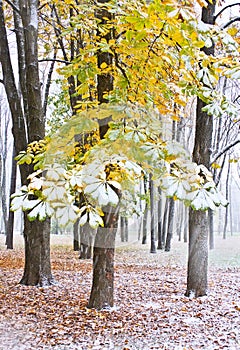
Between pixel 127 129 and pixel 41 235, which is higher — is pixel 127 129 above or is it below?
above

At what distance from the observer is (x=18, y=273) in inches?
324

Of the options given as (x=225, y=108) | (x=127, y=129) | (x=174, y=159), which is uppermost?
(x=225, y=108)

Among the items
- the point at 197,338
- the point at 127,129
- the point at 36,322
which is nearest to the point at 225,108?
the point at 127,129

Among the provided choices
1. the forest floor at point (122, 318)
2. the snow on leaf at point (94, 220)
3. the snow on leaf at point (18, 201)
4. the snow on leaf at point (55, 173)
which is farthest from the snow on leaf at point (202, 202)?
the forest floor at point (122, 318)

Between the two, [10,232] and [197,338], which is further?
[10,232]

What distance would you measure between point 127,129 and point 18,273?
6.47m

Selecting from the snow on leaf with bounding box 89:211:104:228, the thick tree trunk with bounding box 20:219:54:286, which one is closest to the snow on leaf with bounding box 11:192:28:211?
the snow on leaf with bounding box 89:211:104:228

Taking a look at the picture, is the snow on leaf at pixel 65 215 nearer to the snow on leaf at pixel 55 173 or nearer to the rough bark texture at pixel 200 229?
the snow on leaf at pixel 55 173

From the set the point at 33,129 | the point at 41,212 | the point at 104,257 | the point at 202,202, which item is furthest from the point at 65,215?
the point at 33,129

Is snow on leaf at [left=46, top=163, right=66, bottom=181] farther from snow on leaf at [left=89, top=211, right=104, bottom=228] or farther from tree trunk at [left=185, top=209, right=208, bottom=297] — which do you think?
tree trunk at [left=185, top=209, right=208, bottom=297]

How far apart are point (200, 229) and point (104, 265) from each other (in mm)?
1853

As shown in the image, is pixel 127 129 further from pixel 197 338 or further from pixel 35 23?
pixel 35 23

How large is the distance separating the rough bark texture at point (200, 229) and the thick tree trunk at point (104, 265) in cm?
160

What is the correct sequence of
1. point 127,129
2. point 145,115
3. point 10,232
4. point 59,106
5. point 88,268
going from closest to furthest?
1. point 127,129
2. point 145,115
3. point 88,268
4. point 10,232
5. point 59,106
